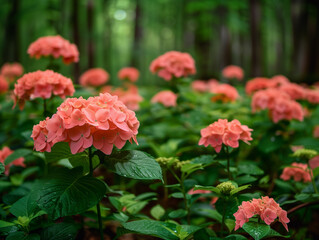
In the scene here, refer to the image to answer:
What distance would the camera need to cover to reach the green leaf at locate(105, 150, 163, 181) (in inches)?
43.4

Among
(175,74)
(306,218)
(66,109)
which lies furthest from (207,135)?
(175,74)

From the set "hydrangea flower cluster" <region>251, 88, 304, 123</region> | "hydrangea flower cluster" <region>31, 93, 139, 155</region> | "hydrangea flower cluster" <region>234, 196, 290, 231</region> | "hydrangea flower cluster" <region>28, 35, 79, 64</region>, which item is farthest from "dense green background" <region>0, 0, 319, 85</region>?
"hydrangea flower cluster" <region>234, 196, 290, 231</region>

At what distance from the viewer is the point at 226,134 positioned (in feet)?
4.66

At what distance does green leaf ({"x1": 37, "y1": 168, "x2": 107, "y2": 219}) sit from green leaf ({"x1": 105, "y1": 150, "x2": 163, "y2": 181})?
0.10 metres

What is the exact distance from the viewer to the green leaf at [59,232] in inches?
50.2

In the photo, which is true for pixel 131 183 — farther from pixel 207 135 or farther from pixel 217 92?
pixel 217 92

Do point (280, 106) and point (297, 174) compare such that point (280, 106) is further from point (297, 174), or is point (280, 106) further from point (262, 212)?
point (262, 212)

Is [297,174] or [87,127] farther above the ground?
[87,127]

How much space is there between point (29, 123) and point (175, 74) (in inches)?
57.0

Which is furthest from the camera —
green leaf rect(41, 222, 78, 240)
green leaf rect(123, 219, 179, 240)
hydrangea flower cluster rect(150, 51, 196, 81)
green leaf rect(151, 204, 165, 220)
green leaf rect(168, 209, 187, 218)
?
hydrangea flower cluster rect(150, 51, 196, 81)

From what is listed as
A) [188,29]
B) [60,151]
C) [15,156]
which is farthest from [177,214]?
[188,29]

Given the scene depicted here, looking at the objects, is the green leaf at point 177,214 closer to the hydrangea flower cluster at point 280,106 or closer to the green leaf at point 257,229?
the green leaf at point 257,229

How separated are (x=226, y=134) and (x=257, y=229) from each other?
497 millimetres

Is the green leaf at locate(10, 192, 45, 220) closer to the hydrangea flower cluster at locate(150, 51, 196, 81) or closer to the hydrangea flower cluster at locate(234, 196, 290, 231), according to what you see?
the hydrangea flower cluster at locate(234, 196, 290, 231)
